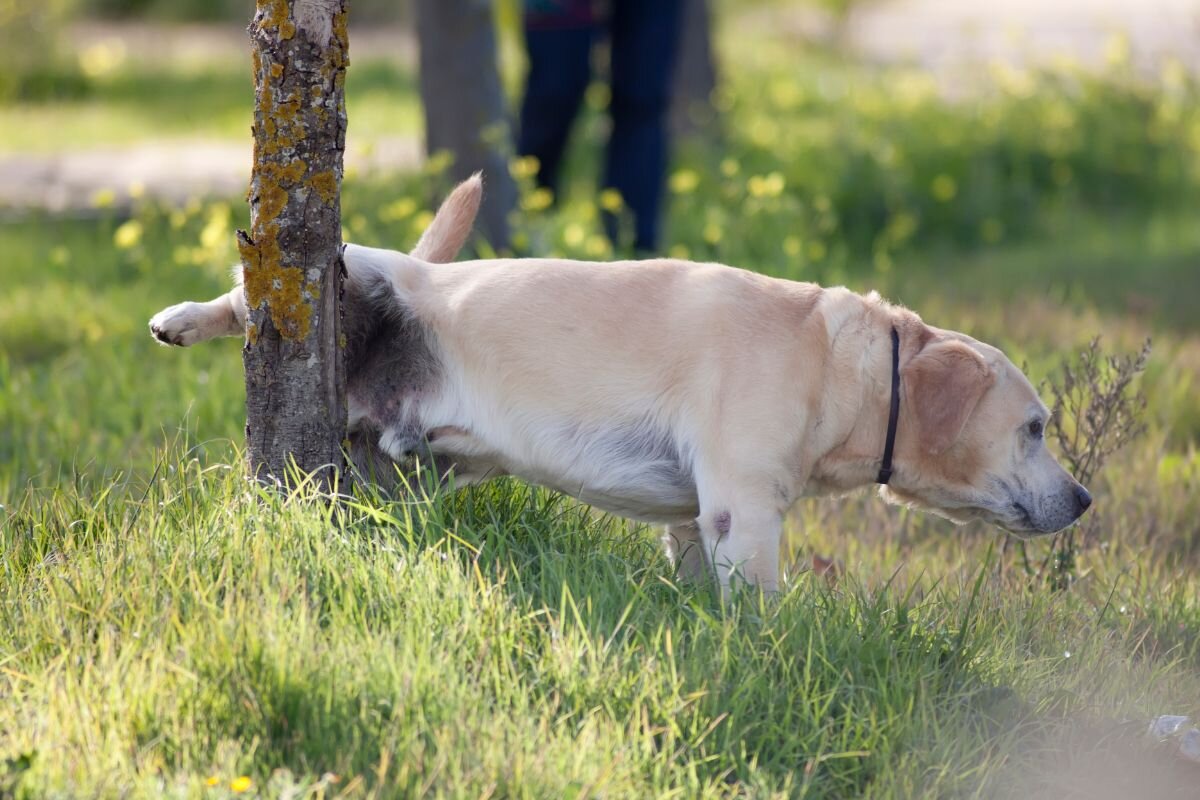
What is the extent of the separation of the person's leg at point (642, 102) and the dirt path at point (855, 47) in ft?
3.87

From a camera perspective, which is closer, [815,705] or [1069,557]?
[815,705]

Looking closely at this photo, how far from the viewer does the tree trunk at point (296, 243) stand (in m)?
2.78

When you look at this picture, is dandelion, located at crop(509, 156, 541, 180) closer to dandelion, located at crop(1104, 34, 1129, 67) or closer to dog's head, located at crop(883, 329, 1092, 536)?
dog's head, located at crop(883, 329, 1092, 536)

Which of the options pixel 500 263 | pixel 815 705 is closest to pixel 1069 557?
pixel 815 705

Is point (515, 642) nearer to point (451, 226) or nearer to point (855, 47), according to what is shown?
point (451, 226)

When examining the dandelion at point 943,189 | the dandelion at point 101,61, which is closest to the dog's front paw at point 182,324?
the dandelion at point 943,189

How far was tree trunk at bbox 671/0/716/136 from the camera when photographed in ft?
32.6

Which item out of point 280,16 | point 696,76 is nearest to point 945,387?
point 280,16

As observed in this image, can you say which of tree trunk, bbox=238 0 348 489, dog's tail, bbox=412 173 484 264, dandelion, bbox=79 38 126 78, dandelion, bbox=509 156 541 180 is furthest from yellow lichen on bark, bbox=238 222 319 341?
dandelion, bbox=79 38 126 78

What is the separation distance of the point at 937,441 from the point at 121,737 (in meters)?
1.83

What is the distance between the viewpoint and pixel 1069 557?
11.6 feet

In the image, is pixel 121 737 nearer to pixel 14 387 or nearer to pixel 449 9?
pixel 14 387

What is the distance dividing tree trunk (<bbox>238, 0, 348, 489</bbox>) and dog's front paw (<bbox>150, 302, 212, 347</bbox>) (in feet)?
0.55

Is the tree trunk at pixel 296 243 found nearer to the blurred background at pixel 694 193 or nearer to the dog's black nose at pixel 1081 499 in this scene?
the blurred background at pixel 694 193
